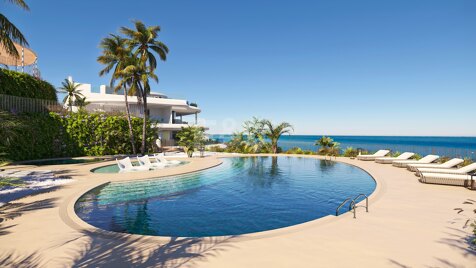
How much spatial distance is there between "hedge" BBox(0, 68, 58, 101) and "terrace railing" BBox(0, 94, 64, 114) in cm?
96

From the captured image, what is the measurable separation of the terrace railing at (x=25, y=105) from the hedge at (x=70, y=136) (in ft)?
2.63

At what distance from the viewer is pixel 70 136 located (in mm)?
22812

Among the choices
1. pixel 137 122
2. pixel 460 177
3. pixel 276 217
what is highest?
pixel 137 122

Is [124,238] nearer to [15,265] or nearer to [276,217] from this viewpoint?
[15,265]

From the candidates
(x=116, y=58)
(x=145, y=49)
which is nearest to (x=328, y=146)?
(x=145, y=49)

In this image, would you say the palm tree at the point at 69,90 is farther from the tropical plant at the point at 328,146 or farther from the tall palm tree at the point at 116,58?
the tropical plant at the point at 328,146

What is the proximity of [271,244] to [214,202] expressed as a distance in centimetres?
495

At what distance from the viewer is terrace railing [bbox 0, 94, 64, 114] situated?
62.1 ft

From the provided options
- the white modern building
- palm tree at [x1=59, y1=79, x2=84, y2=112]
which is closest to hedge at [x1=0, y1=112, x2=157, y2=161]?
the white modern building

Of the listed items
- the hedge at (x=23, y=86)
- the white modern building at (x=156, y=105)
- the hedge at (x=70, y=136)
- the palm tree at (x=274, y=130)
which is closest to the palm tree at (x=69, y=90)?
the white modern building at (x=156, y=105)

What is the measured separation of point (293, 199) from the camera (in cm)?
1055

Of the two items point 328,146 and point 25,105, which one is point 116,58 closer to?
point 25,105

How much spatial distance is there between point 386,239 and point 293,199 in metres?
4.90

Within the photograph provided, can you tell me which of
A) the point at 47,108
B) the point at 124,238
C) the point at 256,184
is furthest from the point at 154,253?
the point at 47,108
